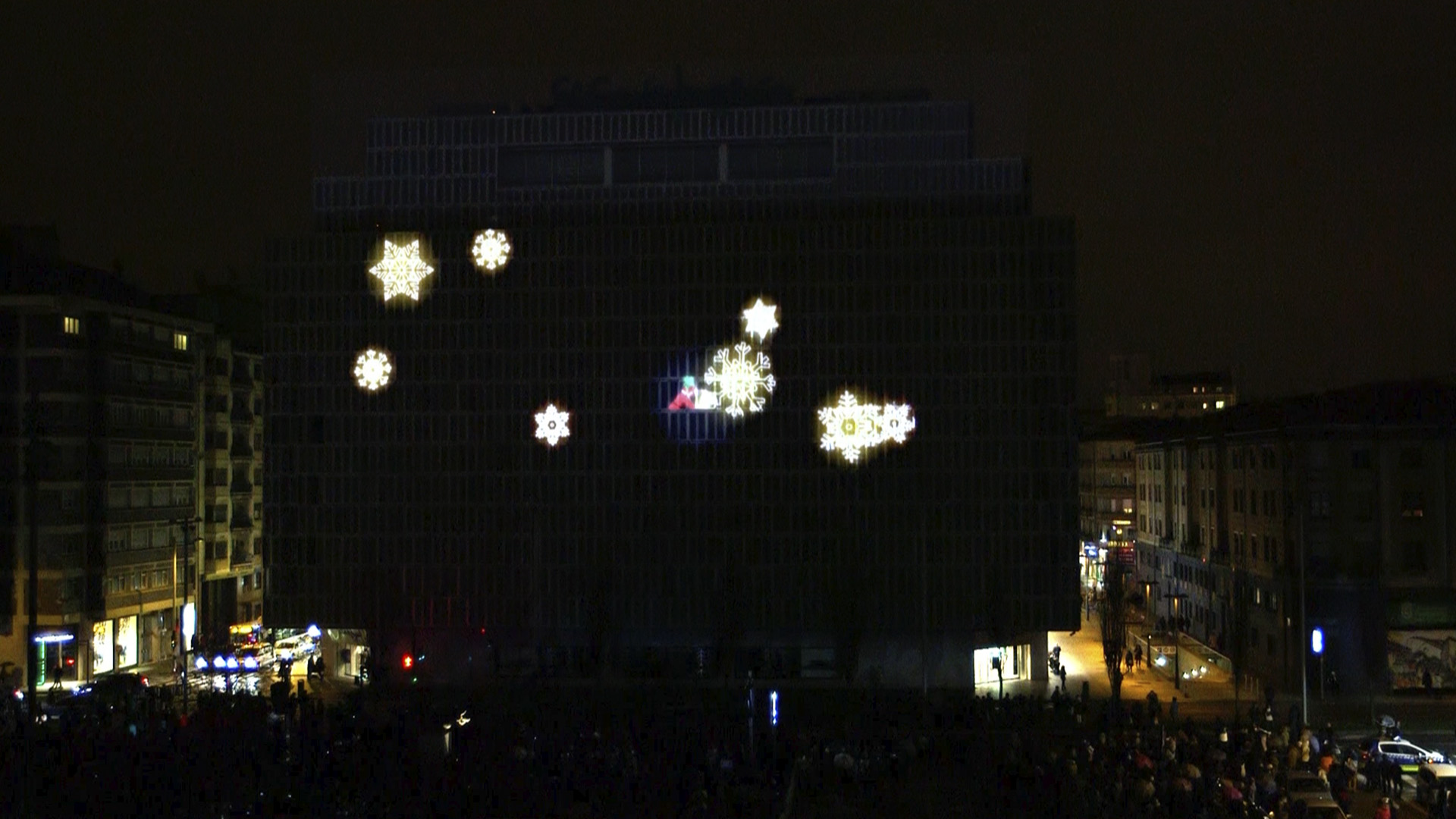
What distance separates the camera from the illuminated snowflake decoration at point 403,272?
66.4 metres

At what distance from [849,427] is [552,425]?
45.4 ft

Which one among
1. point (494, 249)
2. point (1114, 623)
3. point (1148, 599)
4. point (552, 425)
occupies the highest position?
point (494, 249)

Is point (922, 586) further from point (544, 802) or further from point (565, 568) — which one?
point (544, 802)

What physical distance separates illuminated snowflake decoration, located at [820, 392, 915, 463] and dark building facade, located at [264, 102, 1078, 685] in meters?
0.47

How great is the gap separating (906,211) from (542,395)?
1903 centimetres

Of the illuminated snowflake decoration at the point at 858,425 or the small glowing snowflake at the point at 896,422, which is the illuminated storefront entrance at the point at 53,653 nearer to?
the illuminated snowflake decoration at the point at 858,425

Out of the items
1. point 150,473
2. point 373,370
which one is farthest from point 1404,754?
point 150,473

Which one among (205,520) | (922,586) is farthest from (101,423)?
(922,586)

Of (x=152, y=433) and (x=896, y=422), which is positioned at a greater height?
(x=896, y=422)

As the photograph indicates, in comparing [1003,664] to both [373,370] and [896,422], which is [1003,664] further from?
[373,370]

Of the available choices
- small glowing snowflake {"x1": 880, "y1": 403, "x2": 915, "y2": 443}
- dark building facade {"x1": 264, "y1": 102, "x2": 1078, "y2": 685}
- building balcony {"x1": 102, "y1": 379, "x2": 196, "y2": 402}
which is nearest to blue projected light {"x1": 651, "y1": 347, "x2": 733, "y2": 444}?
dark building facade {"x1": 264, "y1": 102, "x2": 1078, "y2": 685}

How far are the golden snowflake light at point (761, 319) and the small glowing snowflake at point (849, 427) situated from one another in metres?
4.39

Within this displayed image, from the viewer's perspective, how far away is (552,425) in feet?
215

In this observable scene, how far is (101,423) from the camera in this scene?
64.6m
